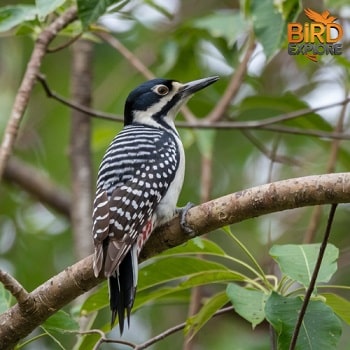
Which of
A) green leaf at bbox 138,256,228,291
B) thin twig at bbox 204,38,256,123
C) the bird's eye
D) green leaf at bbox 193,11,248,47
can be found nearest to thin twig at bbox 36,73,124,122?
the bird's eye

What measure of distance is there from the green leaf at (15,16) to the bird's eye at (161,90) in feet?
2.35

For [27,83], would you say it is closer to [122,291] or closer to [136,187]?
[136,187]

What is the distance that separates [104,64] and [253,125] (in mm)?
2480

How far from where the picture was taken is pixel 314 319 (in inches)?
118

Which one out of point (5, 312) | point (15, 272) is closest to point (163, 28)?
point (15, 272)

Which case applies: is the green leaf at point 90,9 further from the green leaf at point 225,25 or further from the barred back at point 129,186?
the green leaf at point 225,25

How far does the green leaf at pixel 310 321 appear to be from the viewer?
2.93 meters

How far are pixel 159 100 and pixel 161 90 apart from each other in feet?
0.17

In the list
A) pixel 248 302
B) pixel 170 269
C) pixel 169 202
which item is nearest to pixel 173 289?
pixel 170 269

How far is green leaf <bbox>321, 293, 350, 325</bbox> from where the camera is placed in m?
3.25

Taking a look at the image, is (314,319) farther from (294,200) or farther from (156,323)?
(156,323)

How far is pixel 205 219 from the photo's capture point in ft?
9.82

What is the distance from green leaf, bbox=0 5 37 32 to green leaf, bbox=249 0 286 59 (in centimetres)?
92

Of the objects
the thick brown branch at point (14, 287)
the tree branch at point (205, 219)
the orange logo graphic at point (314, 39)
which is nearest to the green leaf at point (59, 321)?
the tree branch at point (205, 219)
